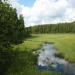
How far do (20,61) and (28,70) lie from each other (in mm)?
5439

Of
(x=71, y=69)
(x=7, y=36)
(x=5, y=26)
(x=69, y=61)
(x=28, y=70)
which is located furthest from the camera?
(x=69, y=61)

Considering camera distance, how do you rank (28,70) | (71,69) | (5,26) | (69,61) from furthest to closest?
(69,61)
(71,69)
(5,26)
(28,70)

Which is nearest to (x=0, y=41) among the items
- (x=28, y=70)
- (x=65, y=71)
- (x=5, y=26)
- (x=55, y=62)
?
(x=5, y=26)

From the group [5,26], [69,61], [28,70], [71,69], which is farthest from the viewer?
[69,61]

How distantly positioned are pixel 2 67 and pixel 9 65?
1273mm

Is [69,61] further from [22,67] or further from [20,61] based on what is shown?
[22,67]

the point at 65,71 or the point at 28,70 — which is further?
the point at 65,71

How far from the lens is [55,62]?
41938 mm

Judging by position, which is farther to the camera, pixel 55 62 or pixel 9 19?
pixel 55 62

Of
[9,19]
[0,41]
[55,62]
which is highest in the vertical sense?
[9,19]

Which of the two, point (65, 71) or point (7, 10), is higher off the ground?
point (7, 10)

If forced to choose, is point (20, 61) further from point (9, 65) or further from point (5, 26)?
point (5, 26)

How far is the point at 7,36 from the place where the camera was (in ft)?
106

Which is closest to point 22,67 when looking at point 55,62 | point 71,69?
→ point 71,69
